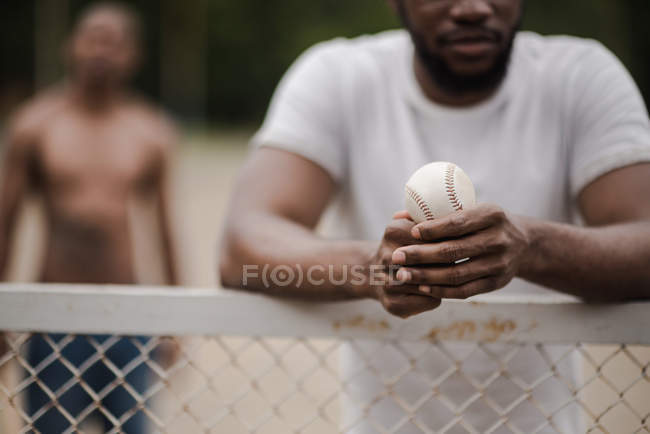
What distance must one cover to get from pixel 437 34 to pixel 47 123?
116 inches

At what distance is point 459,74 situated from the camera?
1921 mm

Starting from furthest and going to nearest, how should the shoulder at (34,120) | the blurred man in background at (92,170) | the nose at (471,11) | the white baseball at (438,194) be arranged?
1. the shoulder at (34,120)
2. the blurred man in background at (92,170)
3. the nose at (471,11)
4. the white baseball at (438,194)

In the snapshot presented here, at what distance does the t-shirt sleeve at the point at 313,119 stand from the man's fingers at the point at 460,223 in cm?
67

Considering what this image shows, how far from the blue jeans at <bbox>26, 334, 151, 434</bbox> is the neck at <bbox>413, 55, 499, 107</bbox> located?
195cm

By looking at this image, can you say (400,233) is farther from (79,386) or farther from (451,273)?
(79,386)

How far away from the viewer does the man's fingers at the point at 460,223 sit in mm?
1322

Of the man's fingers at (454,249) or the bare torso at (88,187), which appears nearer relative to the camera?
the man's fingers at (454,249)

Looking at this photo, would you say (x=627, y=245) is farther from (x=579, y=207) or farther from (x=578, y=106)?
(x=578, y=106)

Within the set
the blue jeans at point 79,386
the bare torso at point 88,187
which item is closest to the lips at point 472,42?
the blue jeans at point 79,386

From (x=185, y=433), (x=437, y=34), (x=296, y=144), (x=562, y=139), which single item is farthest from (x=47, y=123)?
(x=562, y=139)

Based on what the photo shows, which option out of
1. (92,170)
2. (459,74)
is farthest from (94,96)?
(459,74)

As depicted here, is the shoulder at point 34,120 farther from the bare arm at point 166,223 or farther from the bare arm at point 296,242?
the bare arm at point 296,242

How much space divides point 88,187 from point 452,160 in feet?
8.72

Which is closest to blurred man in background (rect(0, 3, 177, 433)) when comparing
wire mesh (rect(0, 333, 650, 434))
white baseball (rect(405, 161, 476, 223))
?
wire mesh (rect(0, 333, 650, 434))
